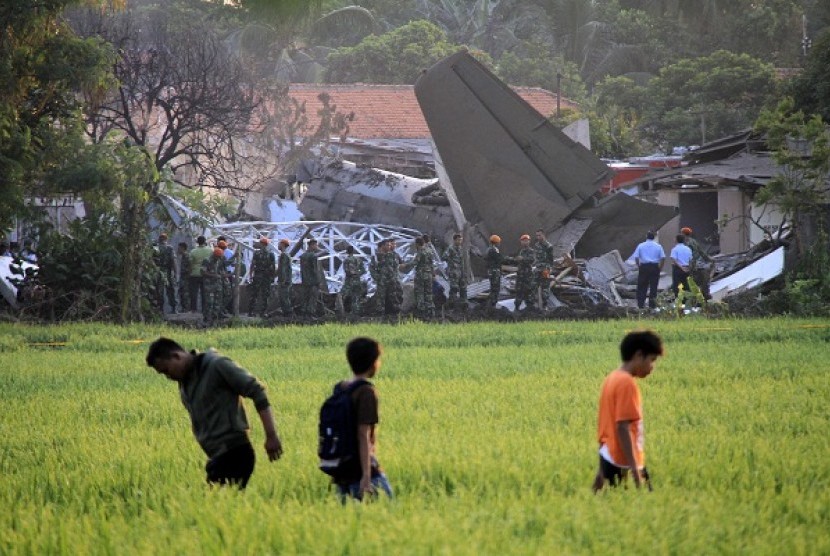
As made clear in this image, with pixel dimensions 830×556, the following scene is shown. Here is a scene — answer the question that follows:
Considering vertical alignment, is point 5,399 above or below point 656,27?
below

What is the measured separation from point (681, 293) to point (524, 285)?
4517 millimetres

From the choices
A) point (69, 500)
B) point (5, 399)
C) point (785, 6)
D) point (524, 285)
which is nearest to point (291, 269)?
point (524, 285)

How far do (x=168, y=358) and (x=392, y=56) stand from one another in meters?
50.0

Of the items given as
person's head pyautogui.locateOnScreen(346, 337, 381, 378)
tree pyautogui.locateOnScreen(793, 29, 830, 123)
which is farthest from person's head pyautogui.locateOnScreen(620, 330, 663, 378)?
tree pyautogui.locateOnScreen(793, 29, 830, 123)

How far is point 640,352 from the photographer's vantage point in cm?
816

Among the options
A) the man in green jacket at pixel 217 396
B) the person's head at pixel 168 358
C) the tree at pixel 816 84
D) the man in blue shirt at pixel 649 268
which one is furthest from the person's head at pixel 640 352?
the tree at pixel 816 84

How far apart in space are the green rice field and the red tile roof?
30.1 m

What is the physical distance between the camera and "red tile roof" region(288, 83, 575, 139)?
50.7 metres

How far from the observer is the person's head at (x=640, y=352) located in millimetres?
8156

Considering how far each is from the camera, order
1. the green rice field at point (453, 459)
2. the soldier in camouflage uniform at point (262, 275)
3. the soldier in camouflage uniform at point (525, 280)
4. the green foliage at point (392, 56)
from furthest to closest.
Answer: the green foliage at point (392, 56), the soldier in camouflage uniform at point (262, 275), the soldier in camouflage uniform at point (525, 280), the green rice field at point (453, 459)

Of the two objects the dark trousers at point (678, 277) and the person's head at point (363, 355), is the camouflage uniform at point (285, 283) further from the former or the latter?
the person's head at point (363, 355)

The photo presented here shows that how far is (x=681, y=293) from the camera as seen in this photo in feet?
86.5

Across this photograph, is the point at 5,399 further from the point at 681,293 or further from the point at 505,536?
the point at 681,293

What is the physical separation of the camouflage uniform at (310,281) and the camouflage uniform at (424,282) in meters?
2.28
